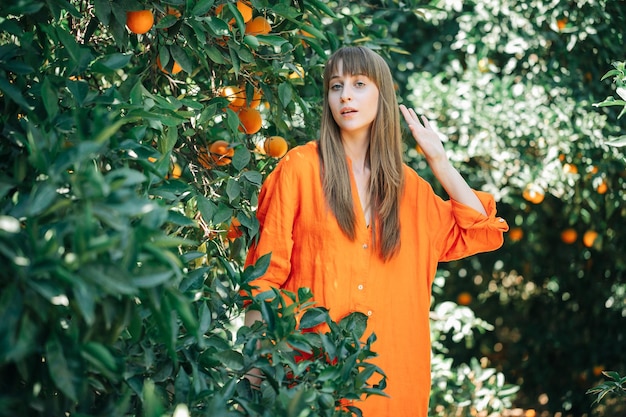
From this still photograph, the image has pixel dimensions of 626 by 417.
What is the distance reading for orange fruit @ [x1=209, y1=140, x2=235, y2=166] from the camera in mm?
1965

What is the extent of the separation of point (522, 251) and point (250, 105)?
2206 mm

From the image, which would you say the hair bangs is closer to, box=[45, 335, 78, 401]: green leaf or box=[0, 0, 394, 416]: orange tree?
box=[0, 0, 394, 416]: orange tree

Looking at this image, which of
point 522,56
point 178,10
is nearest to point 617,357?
point 522,56

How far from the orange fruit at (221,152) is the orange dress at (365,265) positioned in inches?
5.9

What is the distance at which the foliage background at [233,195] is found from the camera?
97 centimetres

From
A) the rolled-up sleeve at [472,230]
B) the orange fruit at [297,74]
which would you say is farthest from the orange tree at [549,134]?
the rolled-up sleeve at [472,230]

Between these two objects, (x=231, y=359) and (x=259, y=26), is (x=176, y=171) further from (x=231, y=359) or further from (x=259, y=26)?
(x=231, y=359)

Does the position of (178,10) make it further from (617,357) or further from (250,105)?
(617,357)

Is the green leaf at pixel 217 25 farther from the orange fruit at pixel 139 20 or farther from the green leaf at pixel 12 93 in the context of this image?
the green leaf at pixel 12 93

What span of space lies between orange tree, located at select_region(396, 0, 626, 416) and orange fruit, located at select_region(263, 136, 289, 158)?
0.80m

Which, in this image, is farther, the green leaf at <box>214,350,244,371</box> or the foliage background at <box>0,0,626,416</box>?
the green leaf at <box>214,350,244,371</box>

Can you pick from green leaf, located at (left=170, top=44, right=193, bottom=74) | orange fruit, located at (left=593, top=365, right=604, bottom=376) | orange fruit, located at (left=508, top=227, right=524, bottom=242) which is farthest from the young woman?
orange fruit, located at (left=593, top=365, right=604, bottom=376)

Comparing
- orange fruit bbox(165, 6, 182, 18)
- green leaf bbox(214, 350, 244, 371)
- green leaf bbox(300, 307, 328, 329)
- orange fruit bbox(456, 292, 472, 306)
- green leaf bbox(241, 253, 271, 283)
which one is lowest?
orange fruit bbox(456, 292, 472, 306)

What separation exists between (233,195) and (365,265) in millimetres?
373
